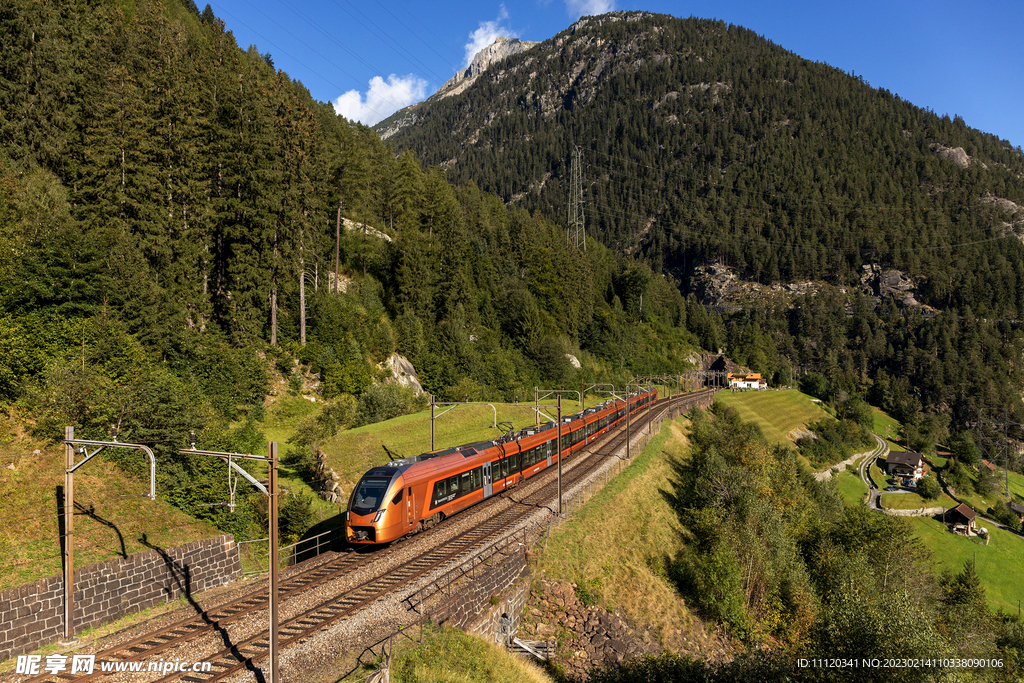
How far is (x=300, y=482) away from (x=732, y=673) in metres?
24.8

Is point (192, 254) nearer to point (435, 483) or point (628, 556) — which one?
point (435, 483)

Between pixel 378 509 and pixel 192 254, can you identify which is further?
pixel 192 254

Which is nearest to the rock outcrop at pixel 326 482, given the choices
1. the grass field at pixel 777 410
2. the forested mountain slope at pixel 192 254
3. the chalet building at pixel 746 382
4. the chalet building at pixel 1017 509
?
the forested mountain slope at pixel 192 254

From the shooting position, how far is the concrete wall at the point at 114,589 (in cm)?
1497

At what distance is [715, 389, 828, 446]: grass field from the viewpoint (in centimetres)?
11025

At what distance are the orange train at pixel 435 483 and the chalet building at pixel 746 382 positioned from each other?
124m

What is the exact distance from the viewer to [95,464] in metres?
22.1

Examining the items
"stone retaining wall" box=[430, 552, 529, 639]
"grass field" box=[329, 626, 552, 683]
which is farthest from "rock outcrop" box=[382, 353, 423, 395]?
"grass field" box=[329, 626, 552, 683]

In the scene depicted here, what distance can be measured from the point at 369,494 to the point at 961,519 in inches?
4112

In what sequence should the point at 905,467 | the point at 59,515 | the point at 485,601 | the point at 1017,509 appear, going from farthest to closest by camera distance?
1. the point at 905,467
2. the point at 1017,509
3. the point at 485,601
4. the point at 59,515

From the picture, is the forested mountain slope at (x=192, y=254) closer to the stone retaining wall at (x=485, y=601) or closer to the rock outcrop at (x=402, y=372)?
the rock outcrop at (x=402, y=372)

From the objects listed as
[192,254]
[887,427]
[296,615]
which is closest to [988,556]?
[887,427]

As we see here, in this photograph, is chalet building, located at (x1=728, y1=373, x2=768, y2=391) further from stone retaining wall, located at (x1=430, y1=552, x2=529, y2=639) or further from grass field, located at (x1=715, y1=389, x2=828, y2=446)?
stone retaining wall, located at (x1=430, y1=552, x2=529, y2=639)

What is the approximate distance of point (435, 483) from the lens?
26.8 metres
